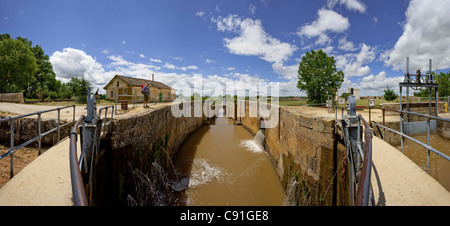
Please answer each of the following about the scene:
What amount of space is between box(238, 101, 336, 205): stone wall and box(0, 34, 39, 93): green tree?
32809 millimetres

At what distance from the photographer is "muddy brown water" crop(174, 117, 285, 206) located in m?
6.98

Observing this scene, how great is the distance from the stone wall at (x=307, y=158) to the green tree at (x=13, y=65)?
32.8 metres

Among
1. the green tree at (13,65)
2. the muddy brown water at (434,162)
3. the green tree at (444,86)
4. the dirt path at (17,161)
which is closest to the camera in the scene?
the dirt path at (17,161)

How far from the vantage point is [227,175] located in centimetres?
870

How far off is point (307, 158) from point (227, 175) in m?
4.06

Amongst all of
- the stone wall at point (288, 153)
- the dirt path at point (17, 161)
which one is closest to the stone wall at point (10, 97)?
the dirt path at point (17, 161)

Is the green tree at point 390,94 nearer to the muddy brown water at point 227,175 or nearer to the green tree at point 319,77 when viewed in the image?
the green tree at point 319,77

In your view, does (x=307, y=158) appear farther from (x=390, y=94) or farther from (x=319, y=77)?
(x=390, y=94)

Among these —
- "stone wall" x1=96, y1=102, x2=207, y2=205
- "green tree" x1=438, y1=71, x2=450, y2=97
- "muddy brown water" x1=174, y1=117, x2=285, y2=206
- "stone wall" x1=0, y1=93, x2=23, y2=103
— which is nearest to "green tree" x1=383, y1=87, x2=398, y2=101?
"green tree" x1=438, y1=71, x2=450, y2=97

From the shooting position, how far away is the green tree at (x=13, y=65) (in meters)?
22.1

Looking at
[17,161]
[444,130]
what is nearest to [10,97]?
[17,161]
